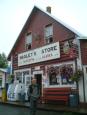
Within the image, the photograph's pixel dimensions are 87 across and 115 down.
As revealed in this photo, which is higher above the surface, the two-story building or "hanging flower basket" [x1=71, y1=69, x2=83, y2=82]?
the two-story building

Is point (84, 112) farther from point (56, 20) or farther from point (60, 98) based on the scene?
point (56, 20)

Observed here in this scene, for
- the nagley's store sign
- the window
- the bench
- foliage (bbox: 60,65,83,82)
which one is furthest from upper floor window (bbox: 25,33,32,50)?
foliage (bbox: 60,65,83,82)

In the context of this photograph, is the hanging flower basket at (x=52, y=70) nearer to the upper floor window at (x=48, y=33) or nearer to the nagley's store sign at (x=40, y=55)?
the nagley's store sign at (x=40, y=55)

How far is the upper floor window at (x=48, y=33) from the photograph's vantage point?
2057 centimetres

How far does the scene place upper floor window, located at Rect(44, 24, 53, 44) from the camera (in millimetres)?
20572

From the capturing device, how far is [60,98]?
18328 mm

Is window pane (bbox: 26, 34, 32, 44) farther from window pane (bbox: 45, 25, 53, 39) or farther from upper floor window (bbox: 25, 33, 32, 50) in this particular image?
window pane (bbox: 45, 25, 53, 39)

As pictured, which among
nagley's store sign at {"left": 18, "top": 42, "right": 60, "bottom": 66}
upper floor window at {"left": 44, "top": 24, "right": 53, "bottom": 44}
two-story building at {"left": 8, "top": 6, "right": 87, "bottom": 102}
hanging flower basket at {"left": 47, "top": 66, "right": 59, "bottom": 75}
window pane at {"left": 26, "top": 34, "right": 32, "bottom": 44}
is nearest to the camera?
two-story building at {"left": 8, "top": 6, "right": 87, "bottom": 102}

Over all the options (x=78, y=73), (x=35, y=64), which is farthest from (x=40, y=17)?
(x=78, y=73)

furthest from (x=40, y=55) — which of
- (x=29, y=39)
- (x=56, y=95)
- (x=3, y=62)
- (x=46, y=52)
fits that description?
(x=3, y=62)

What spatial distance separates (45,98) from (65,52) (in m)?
3.97

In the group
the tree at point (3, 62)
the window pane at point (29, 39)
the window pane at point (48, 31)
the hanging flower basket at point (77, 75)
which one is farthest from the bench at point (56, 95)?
the tree at point (3, 62)

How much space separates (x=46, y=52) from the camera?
2009cm

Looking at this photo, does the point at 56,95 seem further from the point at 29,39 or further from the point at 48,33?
the point at 29,39
